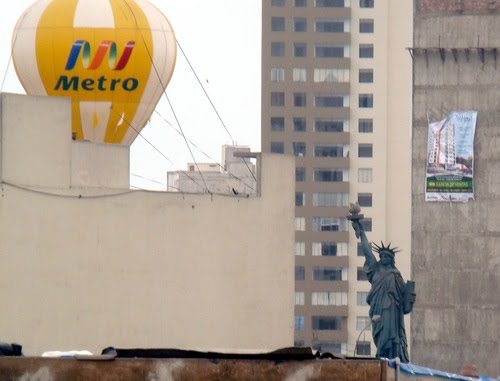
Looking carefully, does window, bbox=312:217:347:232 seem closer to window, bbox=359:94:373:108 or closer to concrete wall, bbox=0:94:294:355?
window, bbox=359:94:373:108

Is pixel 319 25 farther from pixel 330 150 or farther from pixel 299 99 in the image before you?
pixel 330 150

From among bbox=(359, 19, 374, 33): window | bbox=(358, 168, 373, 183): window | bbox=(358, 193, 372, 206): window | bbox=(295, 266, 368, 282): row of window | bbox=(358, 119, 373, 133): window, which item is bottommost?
bbox=(295, 266, 368, 282): row of window

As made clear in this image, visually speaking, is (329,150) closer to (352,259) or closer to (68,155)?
(352,259)

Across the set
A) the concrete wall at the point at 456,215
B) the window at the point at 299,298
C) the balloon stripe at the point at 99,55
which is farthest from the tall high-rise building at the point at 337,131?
the balloon stripe at the point at 99,55

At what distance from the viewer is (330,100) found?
125 m

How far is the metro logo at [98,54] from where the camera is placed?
2021 inches

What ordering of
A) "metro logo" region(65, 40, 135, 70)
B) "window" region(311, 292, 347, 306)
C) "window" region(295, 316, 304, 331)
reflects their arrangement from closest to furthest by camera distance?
"metro logo" region(65, 40, 135, 70) → "window" region(295, 316, 304, 331) → "window" region(311, 292, 347, 306)

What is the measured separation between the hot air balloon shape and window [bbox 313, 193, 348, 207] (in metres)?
70.7

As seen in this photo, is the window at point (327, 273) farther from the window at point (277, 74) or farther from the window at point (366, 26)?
the window at point (366, 26)

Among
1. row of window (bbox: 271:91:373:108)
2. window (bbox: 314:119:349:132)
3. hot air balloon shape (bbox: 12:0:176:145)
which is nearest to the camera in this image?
hot air balloon shape (bbox: 12:0:176:145)

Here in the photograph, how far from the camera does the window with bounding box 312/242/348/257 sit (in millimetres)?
121938

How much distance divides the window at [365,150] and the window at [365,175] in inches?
35.4

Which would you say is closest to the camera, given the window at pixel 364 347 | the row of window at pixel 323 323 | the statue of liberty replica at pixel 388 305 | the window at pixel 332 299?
the statue of liberty replica at pixel 388 305

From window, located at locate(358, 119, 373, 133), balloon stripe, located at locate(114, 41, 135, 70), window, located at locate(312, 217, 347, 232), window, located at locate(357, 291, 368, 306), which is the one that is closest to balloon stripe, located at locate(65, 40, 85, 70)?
balloon stripe, located at locate(114, 41, 135, 70)
